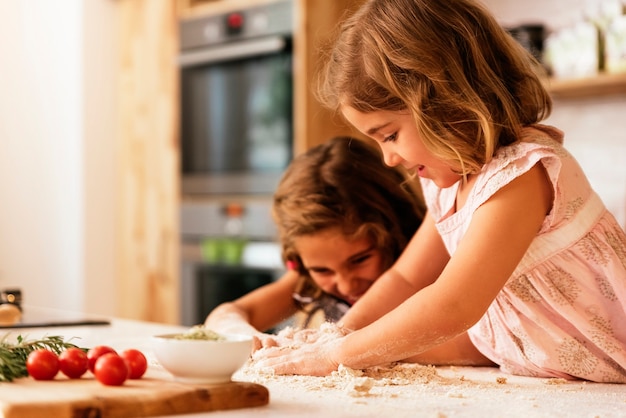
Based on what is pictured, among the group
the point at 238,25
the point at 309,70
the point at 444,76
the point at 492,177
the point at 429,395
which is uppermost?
the point at 238,25

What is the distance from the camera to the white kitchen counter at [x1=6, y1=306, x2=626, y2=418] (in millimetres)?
973

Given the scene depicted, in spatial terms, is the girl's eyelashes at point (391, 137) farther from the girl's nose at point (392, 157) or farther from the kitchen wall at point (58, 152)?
the kitchen wall at point (58, 152)

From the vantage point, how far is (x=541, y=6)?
325 cm

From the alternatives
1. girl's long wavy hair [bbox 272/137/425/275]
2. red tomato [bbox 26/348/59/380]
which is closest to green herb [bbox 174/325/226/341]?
red tomato [bbox 26/348/59/380]

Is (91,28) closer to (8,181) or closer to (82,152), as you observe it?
(82,152)

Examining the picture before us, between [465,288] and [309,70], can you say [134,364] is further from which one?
[309,70]

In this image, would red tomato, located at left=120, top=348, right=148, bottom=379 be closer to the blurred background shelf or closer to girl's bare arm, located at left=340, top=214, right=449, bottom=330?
girl's bare arm, located at left=340, top=214, right=449, bottom=330

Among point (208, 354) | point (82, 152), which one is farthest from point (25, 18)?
point (208, 354)

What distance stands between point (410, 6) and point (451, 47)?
87 mm

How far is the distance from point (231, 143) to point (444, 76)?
245 cm

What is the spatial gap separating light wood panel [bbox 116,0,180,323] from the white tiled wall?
1.51m

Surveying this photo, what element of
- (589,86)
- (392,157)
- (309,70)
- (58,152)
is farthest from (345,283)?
(58,152)

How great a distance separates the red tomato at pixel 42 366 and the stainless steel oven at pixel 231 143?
7.57 ft

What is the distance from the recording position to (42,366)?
104 centimetres
